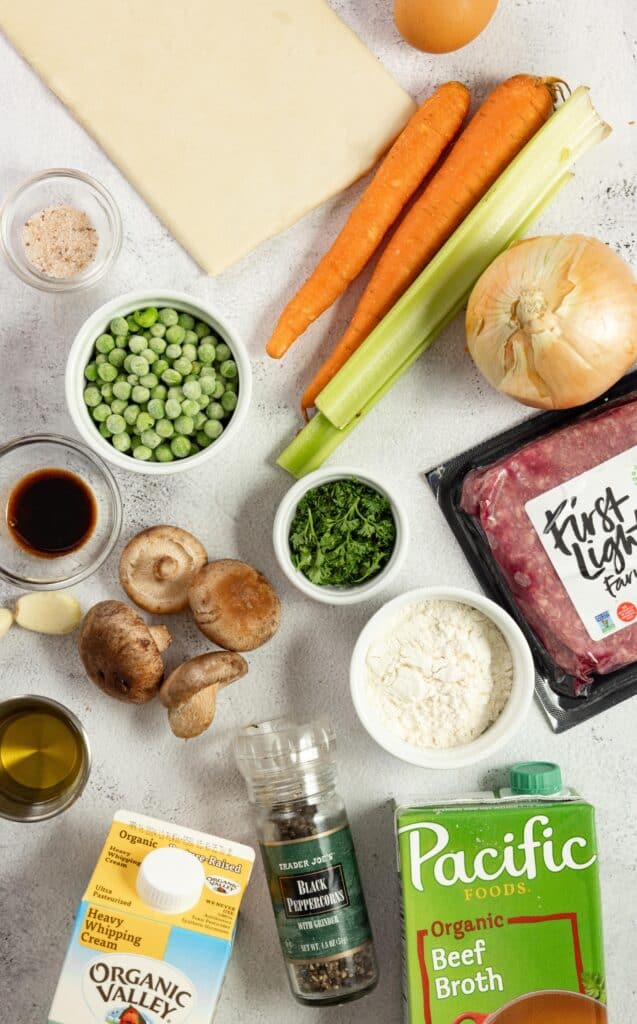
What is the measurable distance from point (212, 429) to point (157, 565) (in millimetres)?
260

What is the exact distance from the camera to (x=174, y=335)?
154 centimetres

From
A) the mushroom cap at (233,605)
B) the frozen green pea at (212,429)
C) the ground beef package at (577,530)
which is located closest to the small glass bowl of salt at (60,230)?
the frozen green pea at (212,429)

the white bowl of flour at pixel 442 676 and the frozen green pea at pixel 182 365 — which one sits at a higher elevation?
the frozen green pea at pixel 182 365

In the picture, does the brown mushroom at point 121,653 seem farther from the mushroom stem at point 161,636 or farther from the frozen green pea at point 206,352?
the frozen green pea at point 206,352

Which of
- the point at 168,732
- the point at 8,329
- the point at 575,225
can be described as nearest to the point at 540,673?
the point at 168,732

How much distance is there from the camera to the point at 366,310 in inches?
63.8

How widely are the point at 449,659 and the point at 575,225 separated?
2.68 ft

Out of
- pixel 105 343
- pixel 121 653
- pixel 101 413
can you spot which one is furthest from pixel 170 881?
pixel 105 343

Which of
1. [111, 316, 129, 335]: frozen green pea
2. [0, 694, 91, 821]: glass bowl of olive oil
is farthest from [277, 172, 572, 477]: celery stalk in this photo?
→ [0, 694, 91, 821]: glass bowl of olive oil

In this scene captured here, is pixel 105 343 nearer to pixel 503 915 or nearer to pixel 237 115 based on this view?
pixel 237 115

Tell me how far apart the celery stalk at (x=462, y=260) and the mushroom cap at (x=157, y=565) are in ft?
1.03

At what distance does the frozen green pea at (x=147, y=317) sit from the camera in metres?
1.53

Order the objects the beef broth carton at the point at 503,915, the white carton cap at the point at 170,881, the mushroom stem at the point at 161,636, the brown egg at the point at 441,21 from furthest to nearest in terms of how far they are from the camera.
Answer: the mushroom stem at the point at 161,636 < the brown egg at the point at 441,21 < the beef broth carton at the point at 503,915 < the white carton cap at the point at 170,881

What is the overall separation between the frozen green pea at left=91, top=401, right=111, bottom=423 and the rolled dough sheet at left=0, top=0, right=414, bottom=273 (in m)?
0.32
